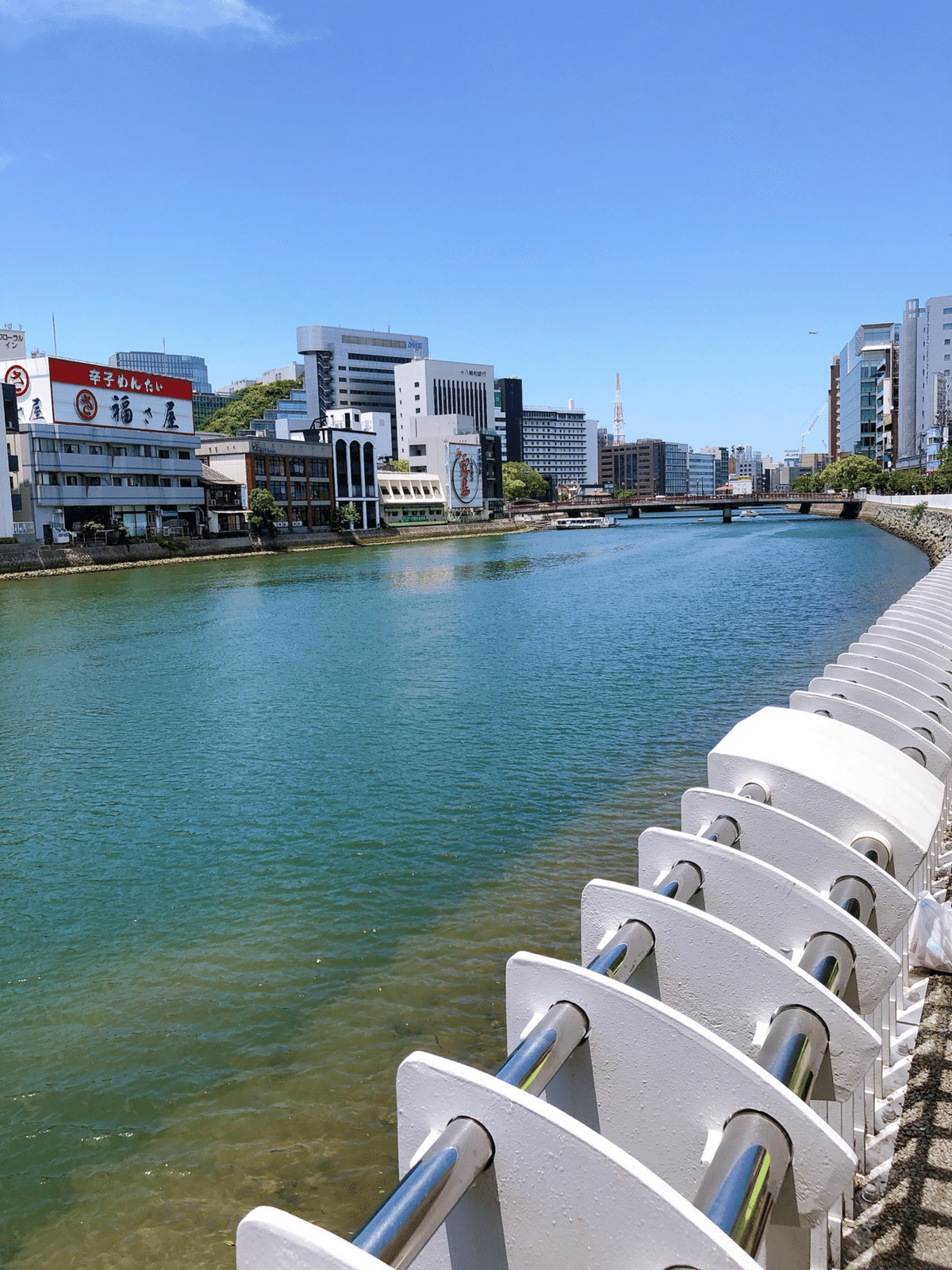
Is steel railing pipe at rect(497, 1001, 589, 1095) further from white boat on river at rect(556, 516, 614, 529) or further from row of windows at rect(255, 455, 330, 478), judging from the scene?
white boat on river at rect(556, 516, 614, 529)

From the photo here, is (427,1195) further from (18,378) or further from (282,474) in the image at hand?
(282,474)

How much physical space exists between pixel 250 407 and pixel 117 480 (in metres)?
58.9

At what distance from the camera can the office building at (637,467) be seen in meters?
184

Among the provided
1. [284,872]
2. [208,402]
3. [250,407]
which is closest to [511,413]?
[208,402]

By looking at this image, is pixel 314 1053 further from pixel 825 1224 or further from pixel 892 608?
pixel 892 608

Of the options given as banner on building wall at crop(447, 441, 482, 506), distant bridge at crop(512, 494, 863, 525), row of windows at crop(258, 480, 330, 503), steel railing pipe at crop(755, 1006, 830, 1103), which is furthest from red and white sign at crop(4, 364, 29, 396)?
distant bridge at crop(512, 494, 863, 525)

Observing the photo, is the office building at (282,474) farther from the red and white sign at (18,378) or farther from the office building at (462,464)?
the office building at (462,464)

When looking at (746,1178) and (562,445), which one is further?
(562,445)

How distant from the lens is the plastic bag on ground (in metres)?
3.75

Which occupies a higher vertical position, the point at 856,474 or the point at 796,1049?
the point at 856,474

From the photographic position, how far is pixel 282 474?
65.8 metres

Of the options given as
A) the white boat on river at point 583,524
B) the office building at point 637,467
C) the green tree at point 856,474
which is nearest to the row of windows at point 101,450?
the white boat on river at point 583,524

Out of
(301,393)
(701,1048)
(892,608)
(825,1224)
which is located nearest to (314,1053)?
(825,1224)

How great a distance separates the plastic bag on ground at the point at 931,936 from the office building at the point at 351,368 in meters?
103
